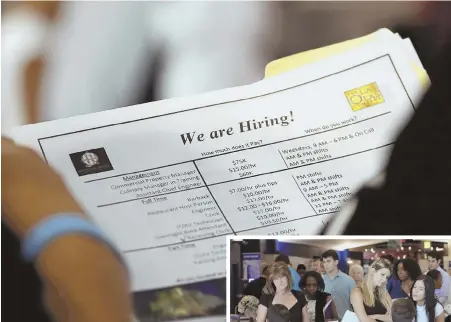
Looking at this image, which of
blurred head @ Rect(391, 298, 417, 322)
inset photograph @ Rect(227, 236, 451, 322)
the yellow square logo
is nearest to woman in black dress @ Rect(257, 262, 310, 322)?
inset photograph @ Rect(227, 236, 451, 322)

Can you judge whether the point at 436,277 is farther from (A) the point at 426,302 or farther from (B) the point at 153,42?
(B) the point at 153,42

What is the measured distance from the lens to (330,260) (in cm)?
59

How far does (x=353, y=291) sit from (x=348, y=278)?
0.02 meters

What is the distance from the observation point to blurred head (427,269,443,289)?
0.59 m

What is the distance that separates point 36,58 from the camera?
592 millimetres

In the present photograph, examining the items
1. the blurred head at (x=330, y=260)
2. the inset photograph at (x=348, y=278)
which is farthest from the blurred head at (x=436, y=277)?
the blurred head at (x=330, y=260)

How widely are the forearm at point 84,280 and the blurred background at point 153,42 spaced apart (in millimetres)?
161

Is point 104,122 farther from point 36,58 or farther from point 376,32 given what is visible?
point 376,32

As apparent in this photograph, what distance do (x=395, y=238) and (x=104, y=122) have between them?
38cm

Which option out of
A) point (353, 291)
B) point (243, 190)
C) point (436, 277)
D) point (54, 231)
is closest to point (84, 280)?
point (54, 231)

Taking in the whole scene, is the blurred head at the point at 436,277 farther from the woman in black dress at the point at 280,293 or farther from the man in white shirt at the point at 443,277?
the woman in black dress at the point at 280,293

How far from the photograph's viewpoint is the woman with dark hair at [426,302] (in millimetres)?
584

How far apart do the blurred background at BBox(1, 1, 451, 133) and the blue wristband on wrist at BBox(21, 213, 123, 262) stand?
0.12 meters

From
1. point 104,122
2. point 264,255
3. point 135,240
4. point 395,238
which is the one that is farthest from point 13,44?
point 395,238
